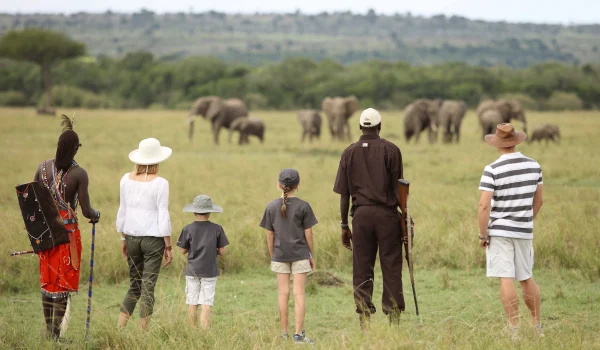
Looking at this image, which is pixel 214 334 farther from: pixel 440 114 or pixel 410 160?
pixel 440 114

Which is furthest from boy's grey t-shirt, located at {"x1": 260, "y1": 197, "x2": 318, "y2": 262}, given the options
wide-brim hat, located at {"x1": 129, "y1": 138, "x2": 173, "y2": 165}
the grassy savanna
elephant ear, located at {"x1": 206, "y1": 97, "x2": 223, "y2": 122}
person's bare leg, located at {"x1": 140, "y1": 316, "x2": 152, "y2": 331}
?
elephant ear, located at {"x1": 206, "y1": 97, "x2": 223, "y2": 122}

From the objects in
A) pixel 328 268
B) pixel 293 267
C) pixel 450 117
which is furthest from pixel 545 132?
pixel 293 267

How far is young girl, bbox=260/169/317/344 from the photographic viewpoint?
6.90 m

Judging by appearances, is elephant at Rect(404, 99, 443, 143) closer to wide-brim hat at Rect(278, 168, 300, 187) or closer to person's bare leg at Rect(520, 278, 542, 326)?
person's bare leg at Rect(520, 278, 542, 326)

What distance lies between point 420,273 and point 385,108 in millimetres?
57345

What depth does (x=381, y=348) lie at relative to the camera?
5.76 meters

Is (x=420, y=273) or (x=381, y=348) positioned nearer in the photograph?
(x=381, y=348)

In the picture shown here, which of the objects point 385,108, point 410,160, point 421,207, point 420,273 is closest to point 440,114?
point 410,160

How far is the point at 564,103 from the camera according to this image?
208ft

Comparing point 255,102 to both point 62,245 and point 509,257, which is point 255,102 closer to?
point 62,245

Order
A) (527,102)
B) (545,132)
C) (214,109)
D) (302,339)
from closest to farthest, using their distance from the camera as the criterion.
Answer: (302,339) < (545,132) < (214,109) < (527,102)

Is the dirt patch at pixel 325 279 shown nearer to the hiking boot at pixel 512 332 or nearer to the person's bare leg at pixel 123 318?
the person's bare leg at pixel 123 318

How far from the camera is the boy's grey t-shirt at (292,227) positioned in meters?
6.92

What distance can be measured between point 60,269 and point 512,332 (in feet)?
11.2
